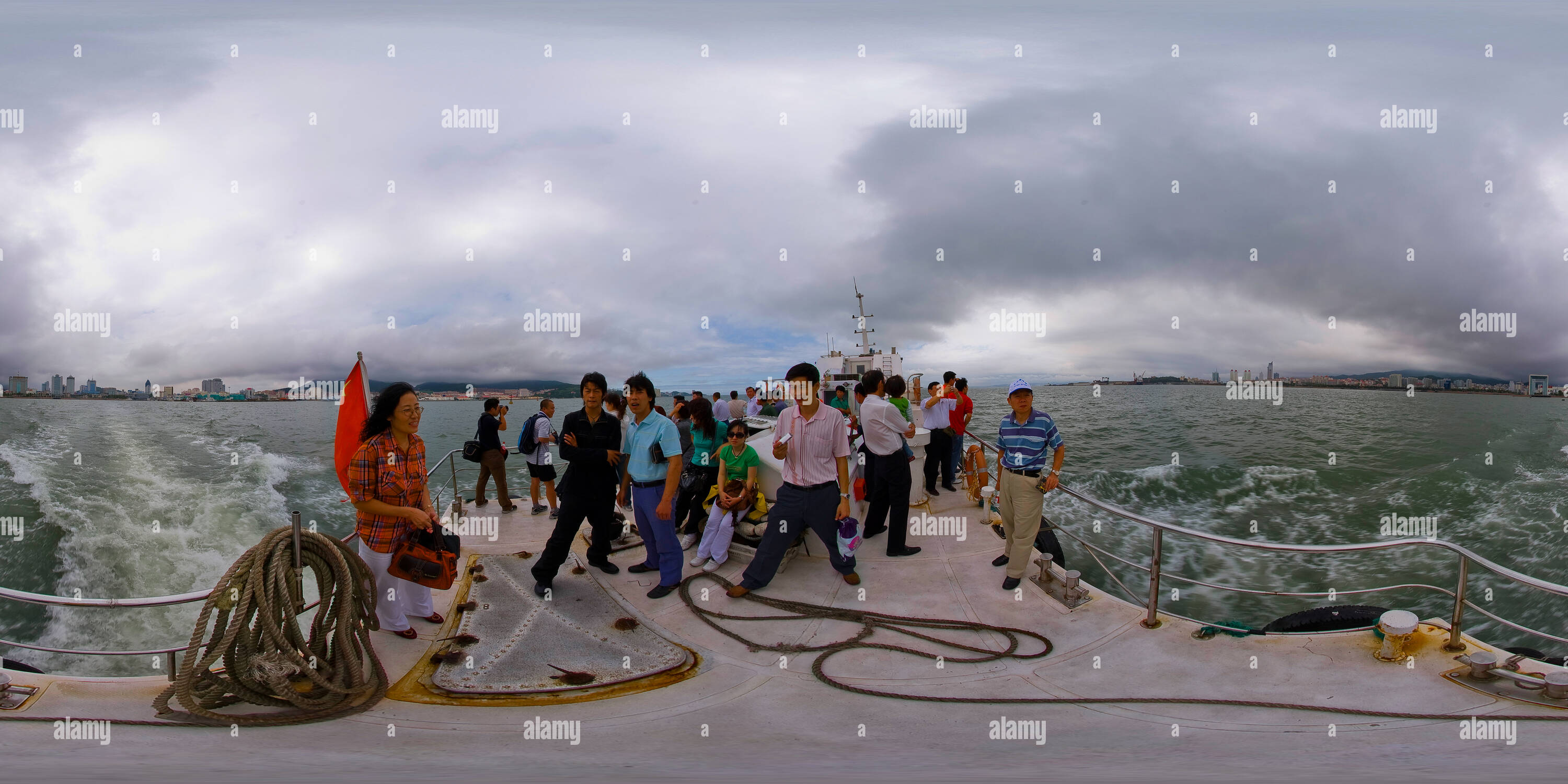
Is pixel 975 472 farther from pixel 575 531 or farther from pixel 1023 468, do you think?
pixel 575 531

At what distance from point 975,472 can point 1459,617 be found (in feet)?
16.1

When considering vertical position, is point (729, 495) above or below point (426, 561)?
above

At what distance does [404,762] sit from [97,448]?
23.6 m

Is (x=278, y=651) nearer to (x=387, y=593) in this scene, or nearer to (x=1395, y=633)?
(x=387, y=593)

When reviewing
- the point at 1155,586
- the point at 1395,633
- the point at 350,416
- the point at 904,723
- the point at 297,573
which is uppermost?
the point at 350,416

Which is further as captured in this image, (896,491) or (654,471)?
(896,491)

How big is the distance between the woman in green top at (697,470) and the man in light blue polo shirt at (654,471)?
99 cm

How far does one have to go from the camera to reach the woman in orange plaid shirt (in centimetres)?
374

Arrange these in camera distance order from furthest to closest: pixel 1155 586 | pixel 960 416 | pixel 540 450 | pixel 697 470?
pixel 960 416
pixel 540 450
pixel 697 470
pixel 1155 586

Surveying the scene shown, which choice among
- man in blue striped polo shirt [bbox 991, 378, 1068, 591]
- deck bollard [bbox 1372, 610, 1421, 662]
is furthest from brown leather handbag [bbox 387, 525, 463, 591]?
deck bollard [bbox 1372, 610, 1421, 662]

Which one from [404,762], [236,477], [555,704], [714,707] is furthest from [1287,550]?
[236,477]

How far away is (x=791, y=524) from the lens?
4.94 m

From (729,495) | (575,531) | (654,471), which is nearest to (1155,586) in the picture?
(729,495)

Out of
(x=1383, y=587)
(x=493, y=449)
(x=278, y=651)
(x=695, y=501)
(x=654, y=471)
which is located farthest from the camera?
(x=493, y=449)
